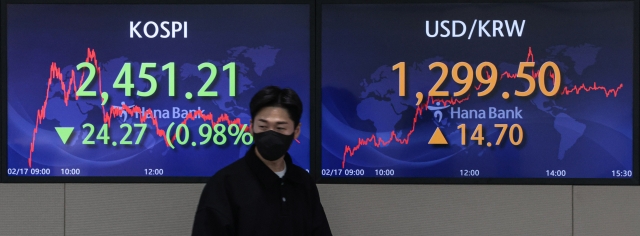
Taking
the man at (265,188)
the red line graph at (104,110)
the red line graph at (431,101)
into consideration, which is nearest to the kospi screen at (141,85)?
the red line graph at (104,110)

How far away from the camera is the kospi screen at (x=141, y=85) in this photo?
487 cm

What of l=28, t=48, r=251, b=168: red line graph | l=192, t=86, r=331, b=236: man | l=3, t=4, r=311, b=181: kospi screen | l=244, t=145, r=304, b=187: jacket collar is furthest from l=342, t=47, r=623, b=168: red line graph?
l=244, t=145, r=304, b=187: jacket collar

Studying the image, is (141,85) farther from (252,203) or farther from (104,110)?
(252,203)

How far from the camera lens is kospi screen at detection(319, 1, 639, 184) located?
4809 millimetres

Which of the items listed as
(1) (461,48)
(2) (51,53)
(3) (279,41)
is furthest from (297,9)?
(2) (51,53)

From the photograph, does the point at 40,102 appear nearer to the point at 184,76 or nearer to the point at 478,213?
the point at 184,76

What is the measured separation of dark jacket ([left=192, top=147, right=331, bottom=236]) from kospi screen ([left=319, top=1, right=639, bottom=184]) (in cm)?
157

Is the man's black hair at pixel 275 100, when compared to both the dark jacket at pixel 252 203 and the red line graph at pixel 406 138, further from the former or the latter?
the red line graph at pixel 406 138

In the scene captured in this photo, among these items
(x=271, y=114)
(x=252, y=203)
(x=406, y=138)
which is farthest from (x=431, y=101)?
(x=252, y=203)

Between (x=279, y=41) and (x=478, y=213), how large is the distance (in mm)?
1720

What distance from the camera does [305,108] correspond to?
16.0 ft

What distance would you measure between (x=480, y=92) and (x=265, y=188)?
2.10 meters

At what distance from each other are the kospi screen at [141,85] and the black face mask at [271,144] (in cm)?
161

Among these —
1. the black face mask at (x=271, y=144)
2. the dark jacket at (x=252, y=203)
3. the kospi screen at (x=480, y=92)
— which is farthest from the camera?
the kospi screen at (x=480, y=92)
